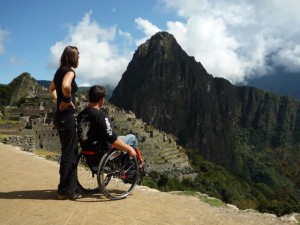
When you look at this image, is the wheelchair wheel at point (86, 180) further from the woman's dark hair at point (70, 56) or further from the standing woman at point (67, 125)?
the woman's dark hair at point (70, 56)

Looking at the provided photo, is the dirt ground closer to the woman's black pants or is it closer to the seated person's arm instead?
the woman's black pants

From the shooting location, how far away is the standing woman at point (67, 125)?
6988 millimetres

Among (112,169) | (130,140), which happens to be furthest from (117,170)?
(130,140)

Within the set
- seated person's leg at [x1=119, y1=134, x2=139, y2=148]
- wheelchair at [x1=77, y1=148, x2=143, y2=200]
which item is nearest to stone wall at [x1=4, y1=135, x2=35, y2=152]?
wheelchair at [x1=77, y1=148, x2=143, y2=200]

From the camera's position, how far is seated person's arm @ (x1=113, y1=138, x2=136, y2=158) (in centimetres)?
715

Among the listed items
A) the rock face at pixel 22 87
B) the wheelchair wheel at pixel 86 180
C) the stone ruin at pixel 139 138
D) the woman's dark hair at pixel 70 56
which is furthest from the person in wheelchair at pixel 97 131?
the rock face at pixel 22 87

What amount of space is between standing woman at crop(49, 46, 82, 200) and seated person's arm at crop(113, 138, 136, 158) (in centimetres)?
67

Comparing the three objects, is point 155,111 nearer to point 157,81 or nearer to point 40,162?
point 157,81

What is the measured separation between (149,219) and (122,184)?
95.8 inches

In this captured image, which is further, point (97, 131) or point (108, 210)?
point (97, 131)

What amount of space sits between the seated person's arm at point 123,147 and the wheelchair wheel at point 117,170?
115mm

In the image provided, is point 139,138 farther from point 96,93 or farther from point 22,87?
point 96,93

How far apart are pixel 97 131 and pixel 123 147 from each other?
0.50 m

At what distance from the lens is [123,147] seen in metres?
7.20
